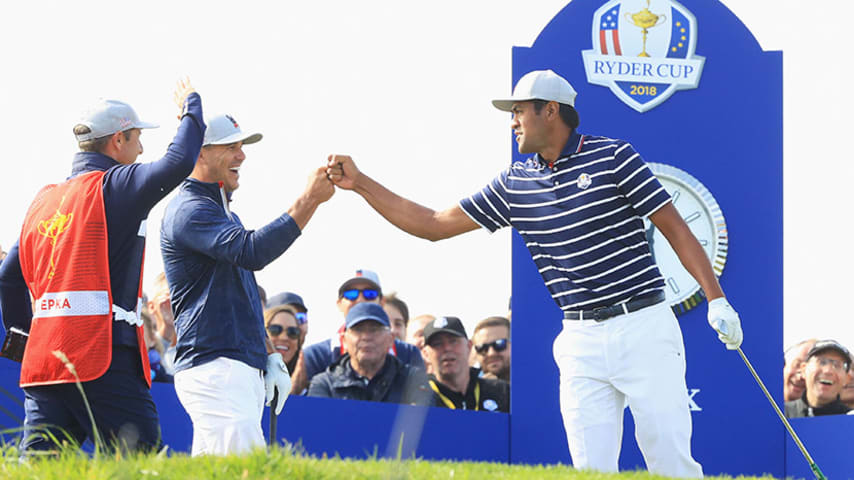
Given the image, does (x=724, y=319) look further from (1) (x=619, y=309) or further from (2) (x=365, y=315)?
(2) (x=365, y=315)

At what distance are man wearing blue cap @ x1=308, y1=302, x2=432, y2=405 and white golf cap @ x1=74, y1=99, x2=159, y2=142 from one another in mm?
3076

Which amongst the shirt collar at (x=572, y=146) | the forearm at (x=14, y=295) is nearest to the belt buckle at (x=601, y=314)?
the shirt collar at (x=572, y=146)

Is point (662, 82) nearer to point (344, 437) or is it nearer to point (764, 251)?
point (764, 251)

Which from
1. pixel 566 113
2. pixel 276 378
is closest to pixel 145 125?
pixel 276 378

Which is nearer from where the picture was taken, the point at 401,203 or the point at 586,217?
A: the point at 586,217

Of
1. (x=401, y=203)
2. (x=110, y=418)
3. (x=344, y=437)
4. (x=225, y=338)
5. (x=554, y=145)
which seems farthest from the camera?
(x=344, y=437)

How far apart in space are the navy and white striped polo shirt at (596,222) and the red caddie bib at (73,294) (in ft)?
6.09

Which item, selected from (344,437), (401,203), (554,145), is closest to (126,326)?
(401,203)

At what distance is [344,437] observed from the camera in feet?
24.4

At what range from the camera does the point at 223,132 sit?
5.29 meters

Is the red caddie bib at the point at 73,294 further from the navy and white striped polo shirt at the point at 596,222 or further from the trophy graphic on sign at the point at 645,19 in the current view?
the trophy graphic on sign at the point at 645,19

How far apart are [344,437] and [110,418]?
3.06 m

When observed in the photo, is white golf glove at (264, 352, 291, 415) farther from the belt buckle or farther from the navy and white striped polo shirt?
the belt buckle

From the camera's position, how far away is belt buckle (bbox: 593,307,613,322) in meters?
4.96
